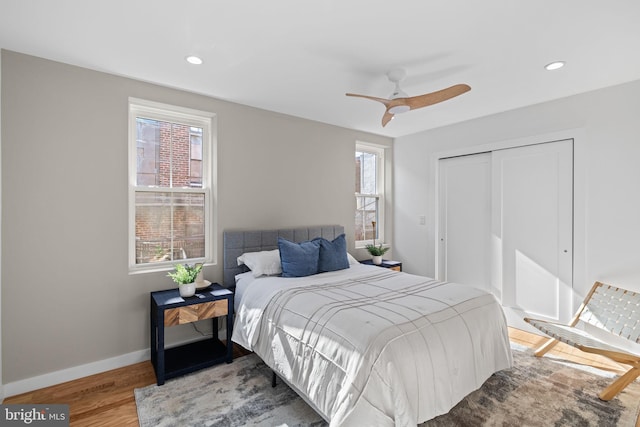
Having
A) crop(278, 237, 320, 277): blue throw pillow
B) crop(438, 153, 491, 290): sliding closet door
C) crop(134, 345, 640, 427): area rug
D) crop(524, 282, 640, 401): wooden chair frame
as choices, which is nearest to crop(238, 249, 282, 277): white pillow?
crop(278, 237, 320, 277): blue throw pillow

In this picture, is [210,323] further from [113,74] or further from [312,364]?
[113,74]

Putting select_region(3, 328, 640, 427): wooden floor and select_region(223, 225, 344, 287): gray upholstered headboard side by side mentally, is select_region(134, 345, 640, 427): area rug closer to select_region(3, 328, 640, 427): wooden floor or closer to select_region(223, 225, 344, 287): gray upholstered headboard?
select_region(3, 328, 640, 427): wooden floor

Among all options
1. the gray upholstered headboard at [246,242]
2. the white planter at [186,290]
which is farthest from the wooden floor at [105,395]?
the gray upholstered headboard at [246,242]

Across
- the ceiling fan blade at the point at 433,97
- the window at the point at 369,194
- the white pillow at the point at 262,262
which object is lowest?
the white pillow at the point at 262,262

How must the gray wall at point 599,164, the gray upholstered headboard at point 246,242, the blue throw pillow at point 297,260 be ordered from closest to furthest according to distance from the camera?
1. the gray wall at point 599,164
2. the blue throw pillow at point 297,260
3. the gray upholstered headboard at point 246,242

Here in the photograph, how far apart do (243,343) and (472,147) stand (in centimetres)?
363

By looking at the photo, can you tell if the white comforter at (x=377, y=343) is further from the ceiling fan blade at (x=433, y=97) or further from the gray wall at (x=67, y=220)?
the ceiling fan blade at (x=433, y=97)

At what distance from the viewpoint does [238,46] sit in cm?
222

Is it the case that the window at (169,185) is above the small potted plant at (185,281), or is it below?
above

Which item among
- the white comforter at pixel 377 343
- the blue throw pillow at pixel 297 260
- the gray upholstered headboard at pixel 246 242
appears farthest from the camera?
the gray upholstered headboard at pixel 246 242

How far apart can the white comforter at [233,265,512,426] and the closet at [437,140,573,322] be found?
1.50m

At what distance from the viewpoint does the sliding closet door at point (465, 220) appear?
3.96m

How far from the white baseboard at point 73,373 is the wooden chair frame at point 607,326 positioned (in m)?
3.63

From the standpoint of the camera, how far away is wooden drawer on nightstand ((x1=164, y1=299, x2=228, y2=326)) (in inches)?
96.8
